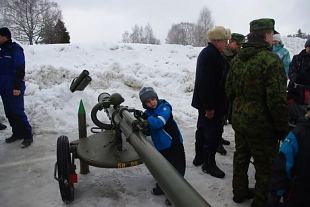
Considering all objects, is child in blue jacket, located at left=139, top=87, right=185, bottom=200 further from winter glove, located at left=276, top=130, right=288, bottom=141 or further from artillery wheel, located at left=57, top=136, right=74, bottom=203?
winter glove, located at left=276, top=130, right=288, bottom=141

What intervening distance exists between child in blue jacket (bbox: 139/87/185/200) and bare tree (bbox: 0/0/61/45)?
101 ft

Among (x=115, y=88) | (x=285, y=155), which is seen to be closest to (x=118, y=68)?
(x=115, y=88)

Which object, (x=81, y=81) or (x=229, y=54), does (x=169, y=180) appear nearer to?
(x=81, y=81)

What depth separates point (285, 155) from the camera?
8.09 feet

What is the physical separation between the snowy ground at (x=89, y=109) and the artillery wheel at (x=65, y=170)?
160 millimetres

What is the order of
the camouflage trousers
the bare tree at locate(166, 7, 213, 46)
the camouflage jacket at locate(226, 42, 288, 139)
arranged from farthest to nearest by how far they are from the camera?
the bare tree at locate(166, 7, 213, 46) → the camouflage trousers → the camouflage jacket at locate(226, 42, 288, 139)

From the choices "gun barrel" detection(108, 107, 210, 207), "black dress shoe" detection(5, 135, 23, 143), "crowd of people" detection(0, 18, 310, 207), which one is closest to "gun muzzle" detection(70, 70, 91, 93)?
"crowd of people" detection(0, 18, 310, 207)

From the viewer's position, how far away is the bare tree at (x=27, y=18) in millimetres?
31688

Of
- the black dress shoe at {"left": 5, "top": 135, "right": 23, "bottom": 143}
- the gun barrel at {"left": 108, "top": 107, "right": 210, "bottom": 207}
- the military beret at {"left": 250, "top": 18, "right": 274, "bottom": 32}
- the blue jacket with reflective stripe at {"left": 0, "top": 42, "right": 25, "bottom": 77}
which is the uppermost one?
the military beret at {"left": 250, "top": 18, "right": 274, "bottom": 32}

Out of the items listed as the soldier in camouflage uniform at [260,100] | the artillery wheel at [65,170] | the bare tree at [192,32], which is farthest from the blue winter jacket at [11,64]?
the bare tree at [192,32]

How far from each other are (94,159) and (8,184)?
4.53 ft

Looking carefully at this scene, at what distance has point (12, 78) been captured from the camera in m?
5.63

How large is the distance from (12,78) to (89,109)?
221cm

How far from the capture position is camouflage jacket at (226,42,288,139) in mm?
3074
